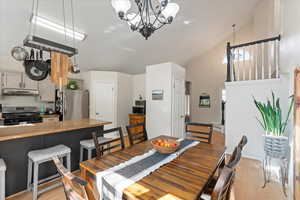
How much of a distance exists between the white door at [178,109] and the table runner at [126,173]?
2.25 meters

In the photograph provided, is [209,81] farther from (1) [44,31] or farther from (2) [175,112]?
(1) [44,31]

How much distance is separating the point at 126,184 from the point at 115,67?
481 cm

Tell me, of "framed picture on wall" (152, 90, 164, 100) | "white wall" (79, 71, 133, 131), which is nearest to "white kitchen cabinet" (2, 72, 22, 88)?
"white wall" (79, 71, 133, 131)

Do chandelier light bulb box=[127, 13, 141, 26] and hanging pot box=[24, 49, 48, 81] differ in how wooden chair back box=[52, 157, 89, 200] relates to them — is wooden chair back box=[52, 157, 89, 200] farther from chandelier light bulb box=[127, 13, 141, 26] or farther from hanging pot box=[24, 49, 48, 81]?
chandelier light bulb box=[127, 13, 141, 26]

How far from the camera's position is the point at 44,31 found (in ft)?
10.4

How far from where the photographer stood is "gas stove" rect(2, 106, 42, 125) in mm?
3564

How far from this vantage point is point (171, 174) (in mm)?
→ 1178

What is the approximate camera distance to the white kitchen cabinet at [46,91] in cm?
423

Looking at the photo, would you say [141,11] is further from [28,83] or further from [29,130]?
[28,83]

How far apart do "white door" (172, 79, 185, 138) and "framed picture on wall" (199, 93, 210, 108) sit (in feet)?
11.5

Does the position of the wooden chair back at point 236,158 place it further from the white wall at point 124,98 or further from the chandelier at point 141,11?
the white wall at point 124,98

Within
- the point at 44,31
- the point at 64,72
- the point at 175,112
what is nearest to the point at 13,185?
the point at 64,72

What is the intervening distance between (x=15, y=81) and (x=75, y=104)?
61.3 inches

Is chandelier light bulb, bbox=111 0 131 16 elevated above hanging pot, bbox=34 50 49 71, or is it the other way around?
chandelier light bulb, bbox=111 0 131 16
